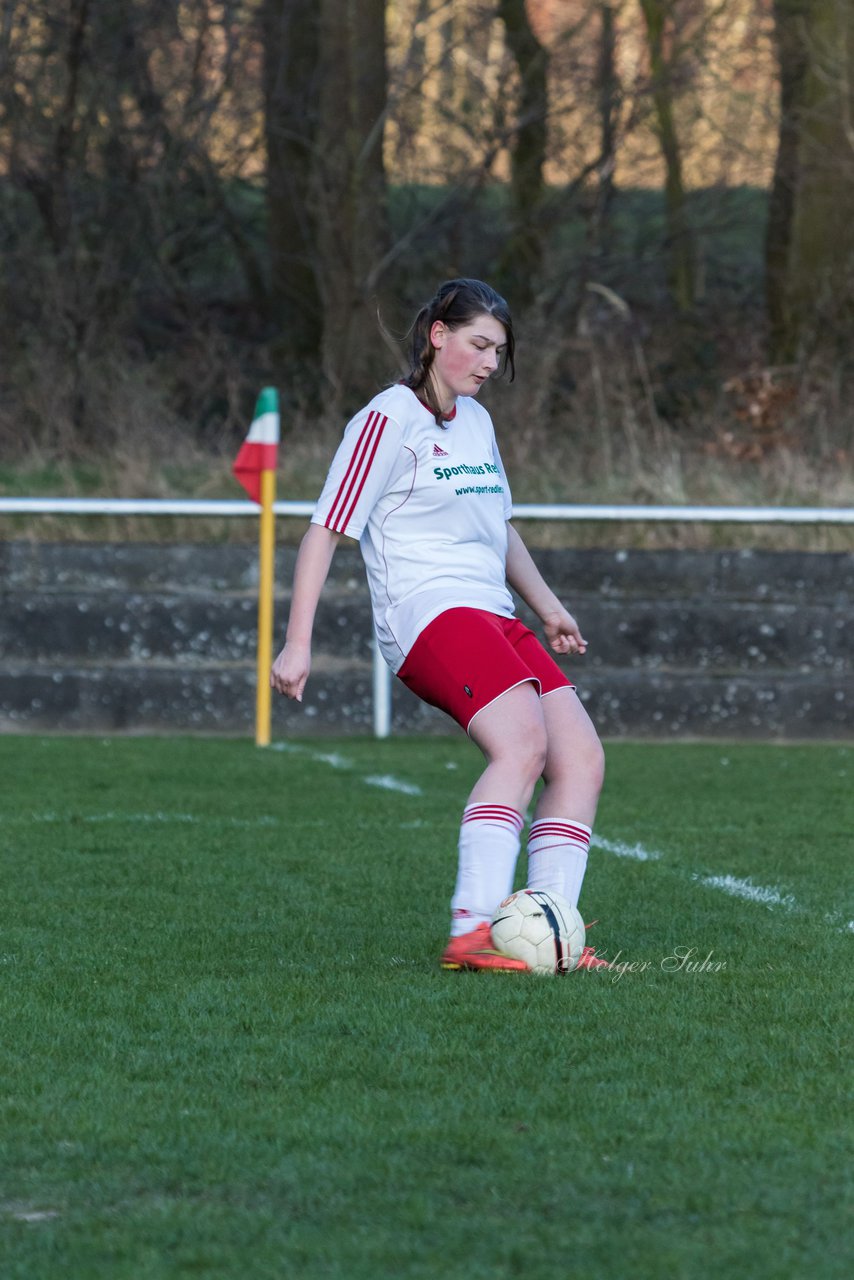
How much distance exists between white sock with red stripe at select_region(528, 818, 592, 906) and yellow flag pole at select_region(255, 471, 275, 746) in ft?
20.7

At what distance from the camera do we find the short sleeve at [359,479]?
15.5ft

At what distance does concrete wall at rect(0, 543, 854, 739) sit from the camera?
39.3 ft

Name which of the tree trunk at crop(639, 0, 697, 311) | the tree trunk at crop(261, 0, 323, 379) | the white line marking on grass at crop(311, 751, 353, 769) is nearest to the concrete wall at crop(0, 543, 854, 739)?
the white line marking on grass at crop(311, 751, 353, 769)

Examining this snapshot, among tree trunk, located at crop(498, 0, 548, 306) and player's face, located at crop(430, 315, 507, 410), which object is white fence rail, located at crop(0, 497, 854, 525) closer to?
player's face, located at crop(430, 315, 507, 410)

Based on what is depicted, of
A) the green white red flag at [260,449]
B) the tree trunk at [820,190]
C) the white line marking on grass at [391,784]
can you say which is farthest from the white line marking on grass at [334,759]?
the tree trunk at [820,190]

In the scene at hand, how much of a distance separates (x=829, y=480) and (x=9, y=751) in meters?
6.49

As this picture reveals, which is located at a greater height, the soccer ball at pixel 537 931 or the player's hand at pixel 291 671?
the player's hand at pixel 291 671


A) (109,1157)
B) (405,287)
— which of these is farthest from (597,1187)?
(405,287)

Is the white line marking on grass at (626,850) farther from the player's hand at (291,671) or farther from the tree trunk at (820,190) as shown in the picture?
the tree trunk at (820,190)

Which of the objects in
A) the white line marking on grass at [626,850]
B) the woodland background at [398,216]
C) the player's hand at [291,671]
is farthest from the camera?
the woodland background at [398,216]

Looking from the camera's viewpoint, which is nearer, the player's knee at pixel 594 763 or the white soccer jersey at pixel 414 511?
the white soccer jersey at pixel 414 511

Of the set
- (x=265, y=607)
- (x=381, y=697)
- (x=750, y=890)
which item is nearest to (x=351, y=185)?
(x=381, y=697)

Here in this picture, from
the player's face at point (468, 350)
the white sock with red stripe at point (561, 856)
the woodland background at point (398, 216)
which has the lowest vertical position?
the white sock with red stripe at point (561, 856)

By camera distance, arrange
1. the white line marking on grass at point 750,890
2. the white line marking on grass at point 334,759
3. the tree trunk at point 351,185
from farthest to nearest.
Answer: the tree trunk at point 351,185, the white line marking on grass at point 334,759, the white line marking on grass at point 750,890
